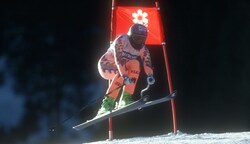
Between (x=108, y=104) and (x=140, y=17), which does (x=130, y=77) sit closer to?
(x=108, y=104)

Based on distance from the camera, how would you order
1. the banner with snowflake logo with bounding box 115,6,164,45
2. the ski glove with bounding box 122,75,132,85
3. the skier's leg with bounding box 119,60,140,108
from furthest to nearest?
the banner with snowflake logo with bounding box 115,6,164,45 → the skier's leg with bounding box 119,60,140,108 → the ski glove with bounding box 122,75,132,85

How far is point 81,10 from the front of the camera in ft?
33.4

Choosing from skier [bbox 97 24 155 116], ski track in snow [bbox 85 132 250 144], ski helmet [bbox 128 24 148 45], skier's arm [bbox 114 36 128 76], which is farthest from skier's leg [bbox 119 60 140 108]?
ski track in snow [bbox 85 132 250 144]

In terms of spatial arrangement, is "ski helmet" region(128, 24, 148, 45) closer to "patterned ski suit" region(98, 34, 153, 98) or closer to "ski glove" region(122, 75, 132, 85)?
"patterned ski suit" region(98, 34, 153, 98)

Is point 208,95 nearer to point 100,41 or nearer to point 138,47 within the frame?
point 100,41

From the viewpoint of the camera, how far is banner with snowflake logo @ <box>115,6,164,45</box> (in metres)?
7.59

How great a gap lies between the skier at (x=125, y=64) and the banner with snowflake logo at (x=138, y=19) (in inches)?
46.6

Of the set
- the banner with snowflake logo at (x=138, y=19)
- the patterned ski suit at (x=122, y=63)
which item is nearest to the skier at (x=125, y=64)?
the patterned ski suit at (x=122, y=63)

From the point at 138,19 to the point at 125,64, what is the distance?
156 centimetres

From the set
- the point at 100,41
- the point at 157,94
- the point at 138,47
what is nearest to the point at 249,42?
the point at 157,94

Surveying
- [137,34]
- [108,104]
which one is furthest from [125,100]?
[137,34]

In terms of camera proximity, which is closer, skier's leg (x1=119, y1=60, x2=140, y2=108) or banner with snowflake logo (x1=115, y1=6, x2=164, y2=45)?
skier's leg (x1=119, y1=60, x2=140, y2=108)

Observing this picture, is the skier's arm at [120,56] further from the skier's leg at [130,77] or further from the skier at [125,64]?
the skier's leg at [130,77]

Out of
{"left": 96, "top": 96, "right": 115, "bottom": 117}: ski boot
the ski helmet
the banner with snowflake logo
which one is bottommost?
{"left": 96, "top": 96, "right": 115, "bottom": 117}: ski boot
